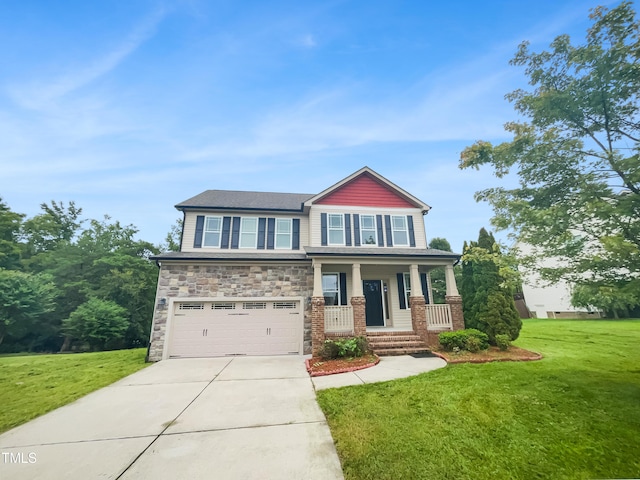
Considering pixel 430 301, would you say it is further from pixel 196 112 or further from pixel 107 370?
pixel 196 112

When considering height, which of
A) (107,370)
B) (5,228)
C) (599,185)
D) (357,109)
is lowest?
(107,370)

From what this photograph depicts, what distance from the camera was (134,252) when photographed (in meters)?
23.9

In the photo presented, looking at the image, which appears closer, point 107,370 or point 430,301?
point 107,370

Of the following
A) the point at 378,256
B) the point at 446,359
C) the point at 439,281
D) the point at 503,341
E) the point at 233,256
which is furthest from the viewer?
the point at 439,281

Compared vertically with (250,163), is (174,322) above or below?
below

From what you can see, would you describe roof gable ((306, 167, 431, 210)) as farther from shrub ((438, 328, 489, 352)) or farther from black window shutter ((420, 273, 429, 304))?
shrub ((438, 328, 489, 352))

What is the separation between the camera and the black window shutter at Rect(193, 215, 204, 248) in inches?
479

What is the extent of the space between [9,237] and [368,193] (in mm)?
31954

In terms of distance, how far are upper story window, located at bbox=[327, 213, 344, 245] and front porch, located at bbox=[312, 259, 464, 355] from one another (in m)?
1.36

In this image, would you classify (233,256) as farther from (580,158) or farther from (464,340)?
(580,158)

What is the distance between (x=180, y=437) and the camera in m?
3.89

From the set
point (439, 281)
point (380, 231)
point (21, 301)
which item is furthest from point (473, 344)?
point (21, 301)

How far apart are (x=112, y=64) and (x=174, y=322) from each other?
11.9 meters

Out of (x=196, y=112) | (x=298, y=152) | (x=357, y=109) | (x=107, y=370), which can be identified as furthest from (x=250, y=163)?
(x=107, y=370)
